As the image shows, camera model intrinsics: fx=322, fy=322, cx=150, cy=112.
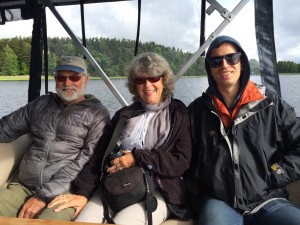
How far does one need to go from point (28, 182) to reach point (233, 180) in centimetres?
157

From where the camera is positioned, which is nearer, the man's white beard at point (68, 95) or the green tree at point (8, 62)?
the man's white beard at point (68, 95)

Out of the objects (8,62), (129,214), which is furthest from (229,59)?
(8,62)

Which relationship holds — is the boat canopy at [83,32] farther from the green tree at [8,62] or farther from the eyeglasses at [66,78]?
the eyeglasses at [66,78]

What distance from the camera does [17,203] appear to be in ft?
7.84

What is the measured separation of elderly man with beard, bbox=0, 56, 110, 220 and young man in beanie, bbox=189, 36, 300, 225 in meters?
0.92

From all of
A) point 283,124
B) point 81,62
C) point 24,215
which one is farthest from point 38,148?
point 283,124

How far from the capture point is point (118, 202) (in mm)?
2125

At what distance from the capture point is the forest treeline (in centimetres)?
309

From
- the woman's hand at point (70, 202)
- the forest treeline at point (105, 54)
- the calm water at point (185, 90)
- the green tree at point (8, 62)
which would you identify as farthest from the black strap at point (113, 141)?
the green tree at point (8, 62)

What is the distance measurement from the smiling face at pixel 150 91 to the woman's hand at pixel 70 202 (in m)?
0.85

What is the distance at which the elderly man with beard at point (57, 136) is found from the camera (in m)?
2.40

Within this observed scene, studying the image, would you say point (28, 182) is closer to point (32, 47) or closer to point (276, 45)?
point (32, 47)

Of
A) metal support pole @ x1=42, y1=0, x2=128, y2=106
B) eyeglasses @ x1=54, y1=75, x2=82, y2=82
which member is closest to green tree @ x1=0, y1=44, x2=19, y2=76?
metal support pole @ x1=42, y1=0, x2=128, y2=106

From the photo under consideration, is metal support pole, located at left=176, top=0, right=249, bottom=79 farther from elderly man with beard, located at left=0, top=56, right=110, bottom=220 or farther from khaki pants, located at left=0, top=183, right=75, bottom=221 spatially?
Result: khaki pants, located at left=0, top=183, right=75, bottom=221
